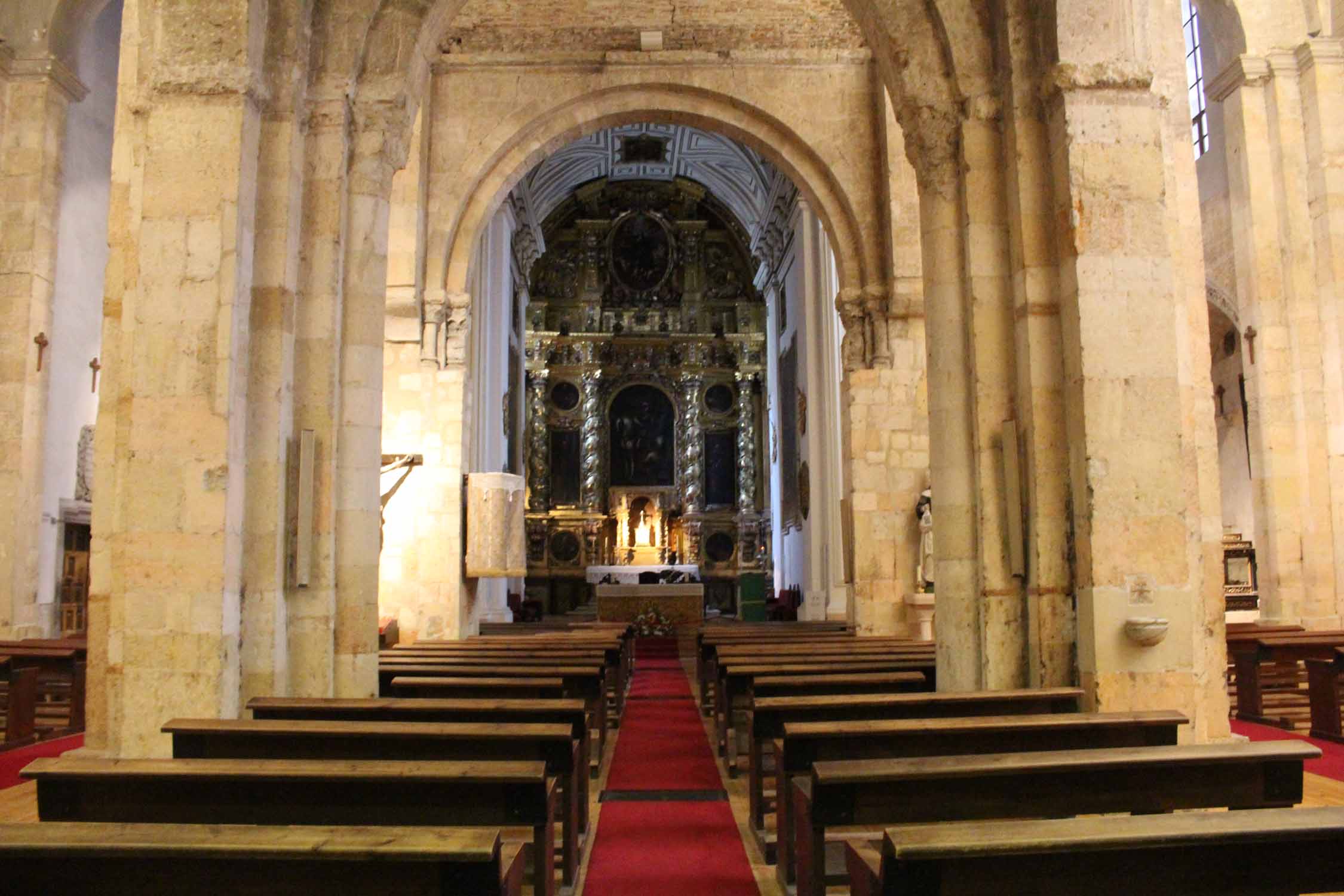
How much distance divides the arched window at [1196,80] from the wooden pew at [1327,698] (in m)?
11.3

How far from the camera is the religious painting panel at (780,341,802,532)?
20.5 m

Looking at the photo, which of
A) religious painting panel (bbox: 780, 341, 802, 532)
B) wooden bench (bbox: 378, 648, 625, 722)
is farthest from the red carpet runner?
religious painting panel (bbox: 780, 341, 802, 532)

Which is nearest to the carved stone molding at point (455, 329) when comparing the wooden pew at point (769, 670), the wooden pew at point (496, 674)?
the wooden pew at point (496, 674)

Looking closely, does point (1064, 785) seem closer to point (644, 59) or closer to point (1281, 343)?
point (1281, 343)

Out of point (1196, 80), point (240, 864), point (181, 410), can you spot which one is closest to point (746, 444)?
point (1196, 80)

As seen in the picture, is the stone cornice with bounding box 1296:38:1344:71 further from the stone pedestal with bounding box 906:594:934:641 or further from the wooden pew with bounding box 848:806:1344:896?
the wooden pew with bounding box 848:806:1344:896

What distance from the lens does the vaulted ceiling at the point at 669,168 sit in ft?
75.2

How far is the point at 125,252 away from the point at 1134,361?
591cm

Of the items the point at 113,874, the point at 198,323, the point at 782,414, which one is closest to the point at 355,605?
the point at 198,323

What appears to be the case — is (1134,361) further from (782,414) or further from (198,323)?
(782,414)

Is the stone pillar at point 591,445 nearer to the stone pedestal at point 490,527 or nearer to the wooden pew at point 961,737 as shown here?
the stone pedestal at point 490,527

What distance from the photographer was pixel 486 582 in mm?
16375

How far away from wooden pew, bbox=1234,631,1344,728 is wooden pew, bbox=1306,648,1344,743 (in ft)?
2.04

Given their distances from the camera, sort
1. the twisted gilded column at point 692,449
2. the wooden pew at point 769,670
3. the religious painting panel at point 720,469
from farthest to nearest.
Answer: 1. the religious painting panel at point 720,469
2. the twisted gilded column at point 692,449
3. the wooden pew at point 769,670
